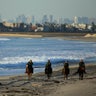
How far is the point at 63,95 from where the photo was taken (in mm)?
17609

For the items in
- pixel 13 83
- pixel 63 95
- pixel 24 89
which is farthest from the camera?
pixel 13 83

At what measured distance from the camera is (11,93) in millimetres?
18547

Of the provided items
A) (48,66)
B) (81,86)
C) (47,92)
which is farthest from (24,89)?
(48,66)

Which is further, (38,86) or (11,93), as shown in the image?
(38,86)

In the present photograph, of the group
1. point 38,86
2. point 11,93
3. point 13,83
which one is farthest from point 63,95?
point 13,83

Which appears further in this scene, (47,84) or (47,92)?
(47,84)

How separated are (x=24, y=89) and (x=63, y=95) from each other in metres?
2.98

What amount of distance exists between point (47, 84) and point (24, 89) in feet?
8.52

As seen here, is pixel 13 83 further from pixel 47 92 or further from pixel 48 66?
pixel 47 92

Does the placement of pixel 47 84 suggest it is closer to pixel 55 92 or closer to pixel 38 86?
pixel 38 86

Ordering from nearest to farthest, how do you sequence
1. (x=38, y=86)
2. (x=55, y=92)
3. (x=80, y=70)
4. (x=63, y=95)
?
(x=63, y=95)
(x=55, y=92)
(x=38, y=86)
(x=80, y=70)

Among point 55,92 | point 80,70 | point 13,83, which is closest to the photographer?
point 55,92

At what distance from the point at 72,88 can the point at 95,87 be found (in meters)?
1.07

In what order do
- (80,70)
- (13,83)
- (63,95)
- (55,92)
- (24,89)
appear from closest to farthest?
(63,95)
(55,92)
(24,89)
(13,83)
(80,70)
